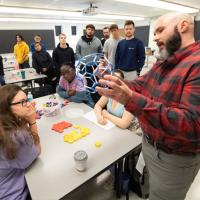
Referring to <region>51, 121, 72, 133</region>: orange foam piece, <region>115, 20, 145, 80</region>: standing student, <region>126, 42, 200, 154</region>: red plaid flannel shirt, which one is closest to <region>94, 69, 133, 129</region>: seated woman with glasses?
<region>51, 121, 72, 133</region>: orange foam piece

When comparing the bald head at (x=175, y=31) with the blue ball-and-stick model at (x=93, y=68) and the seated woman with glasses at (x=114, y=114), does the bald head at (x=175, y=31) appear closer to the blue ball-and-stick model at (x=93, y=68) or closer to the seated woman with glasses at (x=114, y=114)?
the blue ball-and-stick model at (x=93, y=68)

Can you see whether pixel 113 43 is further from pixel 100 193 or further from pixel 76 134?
pixel 100 193

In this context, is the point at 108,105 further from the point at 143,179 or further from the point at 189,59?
the point at 189,59

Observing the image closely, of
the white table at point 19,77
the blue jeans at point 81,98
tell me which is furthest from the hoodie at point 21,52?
the blue jeans at point 81,98

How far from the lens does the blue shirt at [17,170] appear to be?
1.07m

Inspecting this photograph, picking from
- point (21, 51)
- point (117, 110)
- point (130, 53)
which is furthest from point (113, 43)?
point (21, 51)

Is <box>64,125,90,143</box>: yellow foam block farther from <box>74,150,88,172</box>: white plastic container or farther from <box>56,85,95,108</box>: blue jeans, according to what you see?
<box>56,85,95,108</box>: blue jeans

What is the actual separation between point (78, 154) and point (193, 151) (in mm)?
685

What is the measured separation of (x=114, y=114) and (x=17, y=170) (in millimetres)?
1013

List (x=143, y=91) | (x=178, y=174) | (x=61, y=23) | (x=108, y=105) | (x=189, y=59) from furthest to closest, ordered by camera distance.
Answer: (x=61, y=23) < (x=108, y=105) < (x=143, y=91) < (x=178, y=174) < (x=189, y=59)

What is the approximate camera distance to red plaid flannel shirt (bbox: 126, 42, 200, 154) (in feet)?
2.13

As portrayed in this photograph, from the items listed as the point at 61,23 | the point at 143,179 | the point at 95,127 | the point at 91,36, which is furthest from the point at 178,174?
the point at 61,23

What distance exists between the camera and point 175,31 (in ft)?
2.82

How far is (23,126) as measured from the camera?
1.20 metres
